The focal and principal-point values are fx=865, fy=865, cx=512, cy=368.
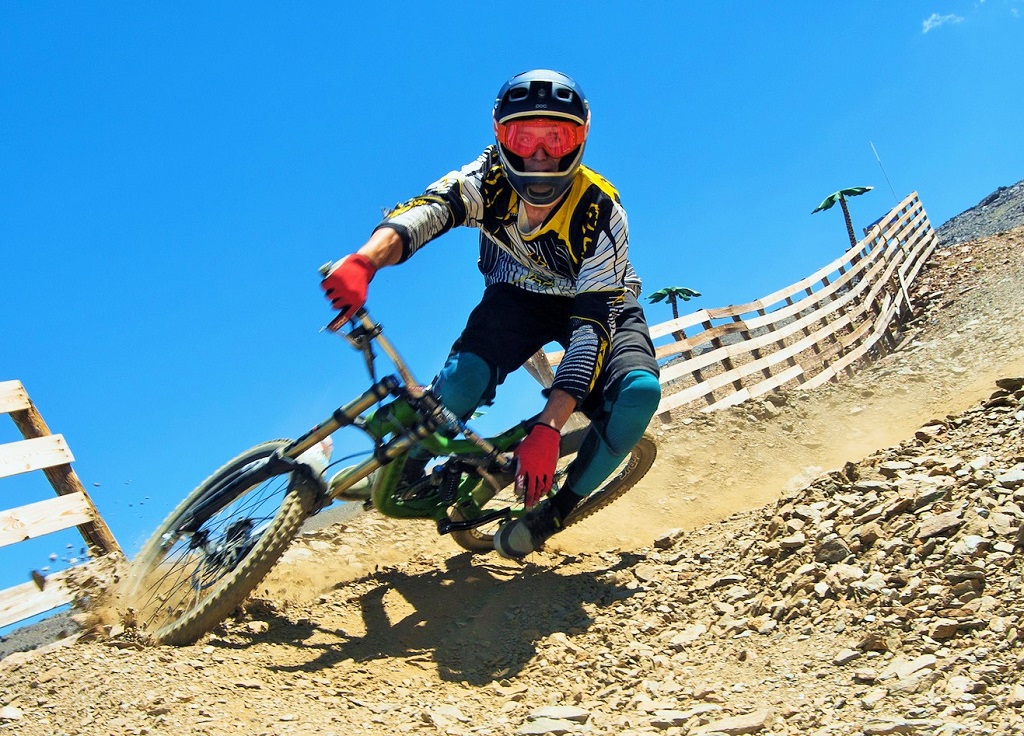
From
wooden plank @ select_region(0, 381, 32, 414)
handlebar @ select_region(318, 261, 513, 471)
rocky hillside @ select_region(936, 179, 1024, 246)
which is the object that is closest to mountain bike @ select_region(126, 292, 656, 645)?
handlebar @ select_region(318, 261, 513, 471)

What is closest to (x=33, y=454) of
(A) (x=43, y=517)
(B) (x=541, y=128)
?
(A) (x=43, y=517)

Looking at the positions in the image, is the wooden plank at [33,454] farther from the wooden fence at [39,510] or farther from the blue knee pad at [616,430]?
the blue knee pad at [616,430]

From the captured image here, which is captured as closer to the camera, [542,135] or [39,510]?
[542,135]

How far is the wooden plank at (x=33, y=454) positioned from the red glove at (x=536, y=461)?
405 centimetres

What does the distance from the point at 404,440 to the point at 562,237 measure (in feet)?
4.85

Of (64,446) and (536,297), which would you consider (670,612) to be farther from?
(64,446)

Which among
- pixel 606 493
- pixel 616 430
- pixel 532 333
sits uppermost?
pixel 532 333

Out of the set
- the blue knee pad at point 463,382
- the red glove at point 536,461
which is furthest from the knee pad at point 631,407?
the blue knee pad at point 463,382

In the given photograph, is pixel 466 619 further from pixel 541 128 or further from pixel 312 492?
pixel 541 128

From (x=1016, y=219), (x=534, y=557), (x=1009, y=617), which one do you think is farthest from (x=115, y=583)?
(x=1016, y=219)

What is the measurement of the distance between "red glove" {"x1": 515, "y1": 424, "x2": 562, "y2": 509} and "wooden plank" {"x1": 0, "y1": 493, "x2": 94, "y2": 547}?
12.8 ft

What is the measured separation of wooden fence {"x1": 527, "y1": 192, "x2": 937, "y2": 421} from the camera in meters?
11.7

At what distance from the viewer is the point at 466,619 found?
5031mm

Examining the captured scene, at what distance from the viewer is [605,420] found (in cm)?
497
